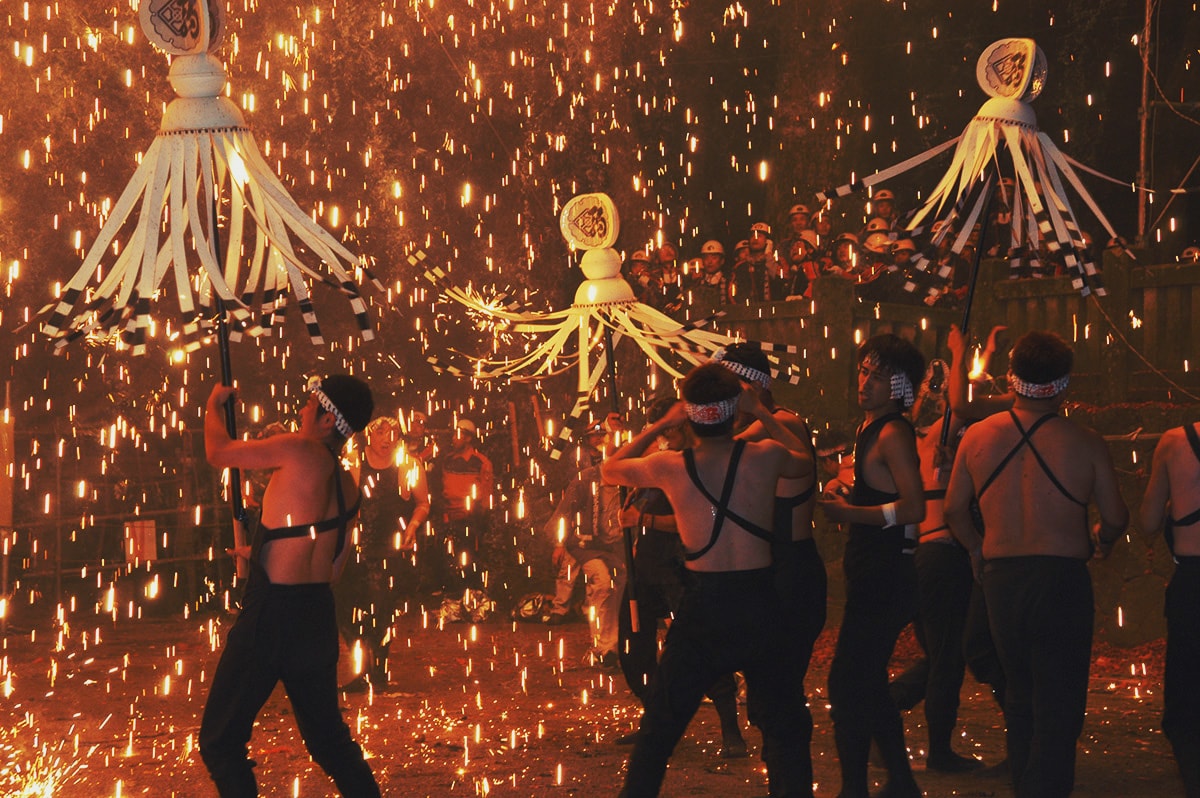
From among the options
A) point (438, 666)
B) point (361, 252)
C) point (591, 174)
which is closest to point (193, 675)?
point (438, 666)

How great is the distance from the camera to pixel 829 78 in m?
17.8

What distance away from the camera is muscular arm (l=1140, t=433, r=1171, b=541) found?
4.65 metres

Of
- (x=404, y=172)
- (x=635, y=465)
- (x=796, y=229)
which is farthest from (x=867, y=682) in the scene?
(x=404, y=172)

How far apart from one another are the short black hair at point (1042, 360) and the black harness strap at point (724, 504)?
3.20ft

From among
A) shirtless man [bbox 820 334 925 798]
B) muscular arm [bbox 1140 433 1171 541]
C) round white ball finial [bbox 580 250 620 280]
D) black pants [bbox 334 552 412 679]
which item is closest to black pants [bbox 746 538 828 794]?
shirtless man [bbox 820 334 925 798]

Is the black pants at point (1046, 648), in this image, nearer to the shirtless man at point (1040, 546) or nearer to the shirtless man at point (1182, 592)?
the shirtless man at point (1040, 546)

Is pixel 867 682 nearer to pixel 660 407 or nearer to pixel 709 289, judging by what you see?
pixel 660 407

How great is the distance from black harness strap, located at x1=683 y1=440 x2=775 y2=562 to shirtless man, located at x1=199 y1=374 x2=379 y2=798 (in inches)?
45.2

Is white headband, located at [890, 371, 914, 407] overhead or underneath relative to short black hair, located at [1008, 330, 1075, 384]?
underneath

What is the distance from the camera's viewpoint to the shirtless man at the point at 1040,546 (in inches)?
177

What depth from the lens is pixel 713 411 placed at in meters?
4.58

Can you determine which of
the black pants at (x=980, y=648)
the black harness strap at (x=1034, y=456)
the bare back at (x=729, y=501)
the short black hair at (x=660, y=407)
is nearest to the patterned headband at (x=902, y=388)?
the black harness strap at (x=1034, y=456)

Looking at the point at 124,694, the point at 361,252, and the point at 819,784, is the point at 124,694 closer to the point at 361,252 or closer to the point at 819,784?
the point at 819,784

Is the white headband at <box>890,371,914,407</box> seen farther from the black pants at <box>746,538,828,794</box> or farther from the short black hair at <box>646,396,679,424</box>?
the short black hair at <box>646,396,679,424</box>
